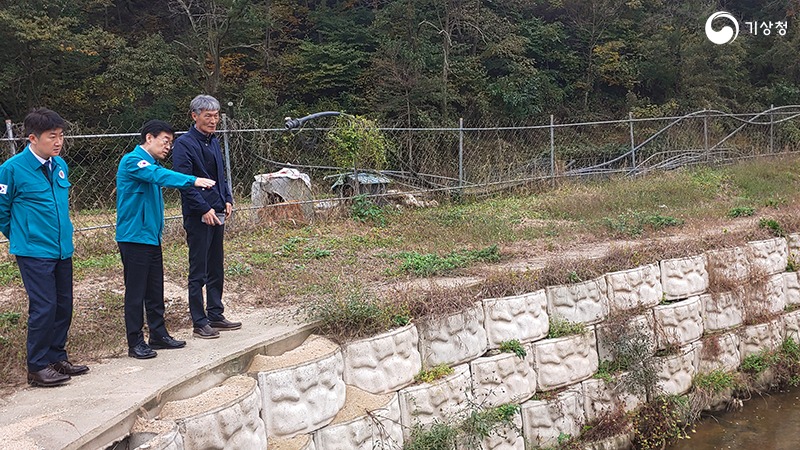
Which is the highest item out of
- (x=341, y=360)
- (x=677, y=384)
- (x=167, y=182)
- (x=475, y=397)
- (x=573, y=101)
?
(x=573, y=101)

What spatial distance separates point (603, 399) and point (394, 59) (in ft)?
49.1

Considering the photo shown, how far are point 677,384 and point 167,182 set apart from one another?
200 inches

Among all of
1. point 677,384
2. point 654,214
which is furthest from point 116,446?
point 654,214

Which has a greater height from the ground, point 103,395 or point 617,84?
point 617,84

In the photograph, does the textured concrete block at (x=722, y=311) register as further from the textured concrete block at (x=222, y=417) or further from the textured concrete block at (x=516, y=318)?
the textured concrete block at (x=222, y=417)

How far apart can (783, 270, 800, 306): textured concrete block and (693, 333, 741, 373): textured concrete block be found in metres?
1.30

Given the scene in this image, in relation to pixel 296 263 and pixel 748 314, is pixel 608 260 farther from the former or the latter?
pixel 296 263

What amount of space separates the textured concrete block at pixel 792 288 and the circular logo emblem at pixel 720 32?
53.3 ft

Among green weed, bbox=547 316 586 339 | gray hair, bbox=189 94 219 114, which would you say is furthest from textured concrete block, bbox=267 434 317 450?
green weed, bbox=547 316 586 339

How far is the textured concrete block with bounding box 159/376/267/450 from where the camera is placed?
9.90ft

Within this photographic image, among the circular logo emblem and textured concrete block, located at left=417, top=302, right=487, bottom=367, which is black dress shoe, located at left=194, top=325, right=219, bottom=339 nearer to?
textured concrete block, located at left=417, top=302, right=487, bottom=367

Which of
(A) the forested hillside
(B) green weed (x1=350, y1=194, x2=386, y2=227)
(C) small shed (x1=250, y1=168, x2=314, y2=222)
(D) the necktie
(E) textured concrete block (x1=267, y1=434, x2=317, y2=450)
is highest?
(A) the forested hillside

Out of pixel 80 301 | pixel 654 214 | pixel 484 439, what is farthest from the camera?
pixel 654 214

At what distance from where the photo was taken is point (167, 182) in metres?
3.65
